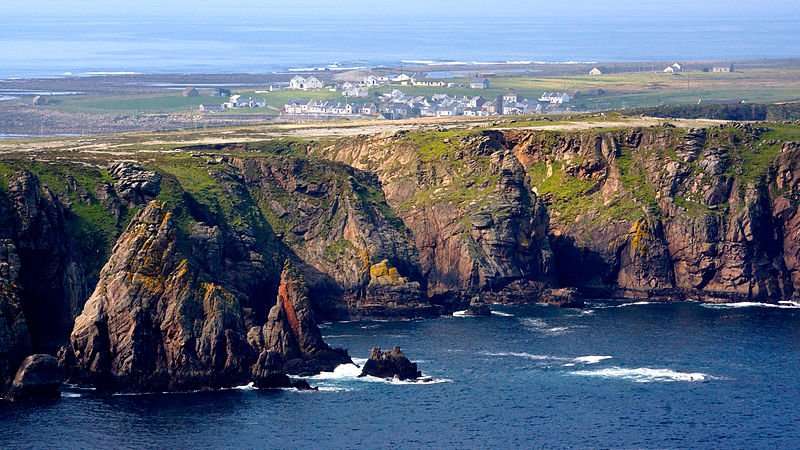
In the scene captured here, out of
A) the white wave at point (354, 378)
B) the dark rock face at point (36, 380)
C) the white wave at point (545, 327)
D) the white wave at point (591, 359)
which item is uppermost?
the dark rock face at point (36, 380)

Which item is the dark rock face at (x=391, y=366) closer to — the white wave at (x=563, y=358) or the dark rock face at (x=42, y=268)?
the white wave at (x=563, y=358)

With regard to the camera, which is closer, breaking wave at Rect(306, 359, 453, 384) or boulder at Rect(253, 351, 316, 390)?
boulder at Rect(253, 351, 316, 390)

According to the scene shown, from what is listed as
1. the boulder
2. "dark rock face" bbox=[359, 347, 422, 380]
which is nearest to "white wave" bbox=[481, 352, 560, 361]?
"dark rock face" bbox=[359, 347, 422, 380]

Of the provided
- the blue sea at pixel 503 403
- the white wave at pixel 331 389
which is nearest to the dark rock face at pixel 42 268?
the blue sea at pixel 503 403

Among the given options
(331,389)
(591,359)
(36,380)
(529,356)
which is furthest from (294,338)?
(591,359)

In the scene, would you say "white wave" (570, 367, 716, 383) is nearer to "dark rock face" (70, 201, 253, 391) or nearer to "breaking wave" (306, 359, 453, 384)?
"breaking wave" (306, 359, 453, 384)

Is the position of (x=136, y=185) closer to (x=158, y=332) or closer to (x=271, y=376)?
(x=158, y=332)

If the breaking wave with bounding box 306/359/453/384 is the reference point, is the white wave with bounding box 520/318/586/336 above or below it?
below
